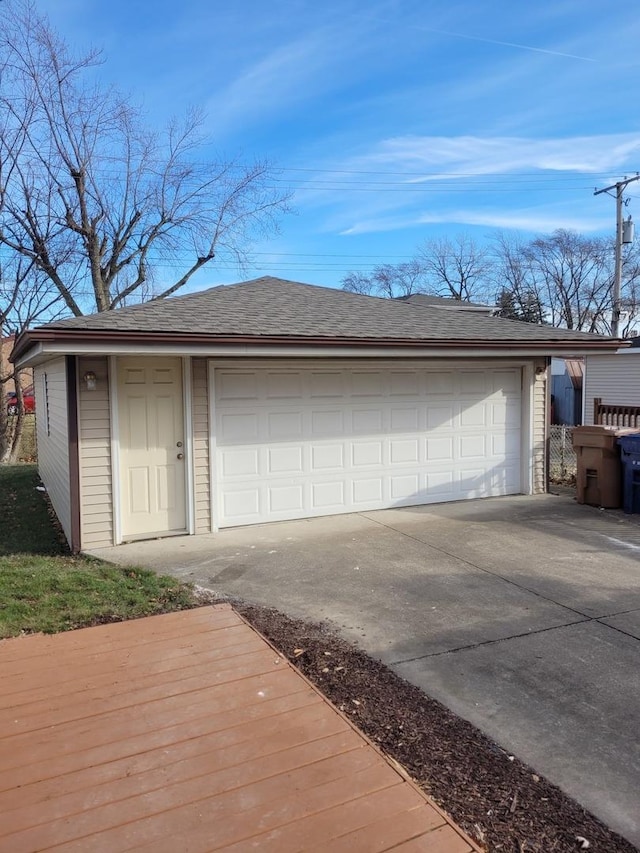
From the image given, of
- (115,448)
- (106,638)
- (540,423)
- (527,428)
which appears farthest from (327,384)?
(106,638)

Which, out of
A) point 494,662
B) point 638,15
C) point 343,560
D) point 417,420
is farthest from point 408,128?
point 494,662

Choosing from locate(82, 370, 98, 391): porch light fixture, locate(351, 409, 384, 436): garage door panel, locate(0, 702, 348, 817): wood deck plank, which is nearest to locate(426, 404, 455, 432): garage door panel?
locate(351, 409, 384, 436): garage door panel

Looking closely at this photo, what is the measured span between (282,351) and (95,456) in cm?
240

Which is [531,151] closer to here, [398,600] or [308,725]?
[398,600]

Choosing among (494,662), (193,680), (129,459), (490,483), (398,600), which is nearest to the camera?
(193,680)

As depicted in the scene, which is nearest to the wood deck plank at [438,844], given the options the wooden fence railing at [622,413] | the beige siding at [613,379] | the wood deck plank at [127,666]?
the wood deck plank at [127,666]

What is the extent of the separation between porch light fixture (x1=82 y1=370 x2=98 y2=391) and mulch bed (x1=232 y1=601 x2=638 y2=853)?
3906 mm

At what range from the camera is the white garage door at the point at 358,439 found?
25.9ft

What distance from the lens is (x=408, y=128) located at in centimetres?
1981

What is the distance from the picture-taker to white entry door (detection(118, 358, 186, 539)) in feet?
23.4

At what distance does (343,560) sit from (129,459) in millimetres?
2737

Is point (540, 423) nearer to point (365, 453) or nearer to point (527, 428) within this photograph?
point (527, 428)

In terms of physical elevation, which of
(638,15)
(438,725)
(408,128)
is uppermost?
(408,128)

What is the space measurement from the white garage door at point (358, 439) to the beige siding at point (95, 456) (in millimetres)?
1317
